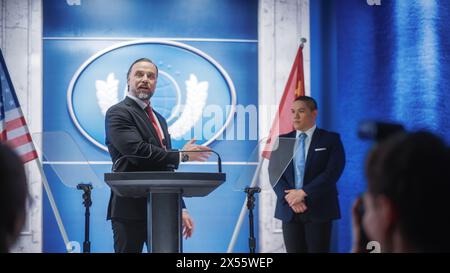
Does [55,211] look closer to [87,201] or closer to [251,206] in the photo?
[87,201]

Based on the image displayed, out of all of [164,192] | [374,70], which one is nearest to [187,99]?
[374,70]

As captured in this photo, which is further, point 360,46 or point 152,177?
point 360,46

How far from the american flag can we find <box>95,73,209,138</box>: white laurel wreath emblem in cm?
52

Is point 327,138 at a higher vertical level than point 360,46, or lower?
lower

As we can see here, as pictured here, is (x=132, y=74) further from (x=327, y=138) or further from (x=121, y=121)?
(x=327, y=138)

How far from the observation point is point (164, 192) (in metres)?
3.39

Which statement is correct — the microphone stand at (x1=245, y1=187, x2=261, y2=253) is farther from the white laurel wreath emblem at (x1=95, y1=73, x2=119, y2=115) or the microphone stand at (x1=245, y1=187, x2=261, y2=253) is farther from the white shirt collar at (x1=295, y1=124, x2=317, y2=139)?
the white laurel wreath emblem at (x1=95, y1=73, x2=119, y2=115)

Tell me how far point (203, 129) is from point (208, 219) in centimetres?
59

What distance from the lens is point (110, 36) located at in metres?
4.79

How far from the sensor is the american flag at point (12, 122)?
440 centimetres

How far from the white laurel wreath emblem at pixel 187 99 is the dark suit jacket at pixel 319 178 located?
0.57m

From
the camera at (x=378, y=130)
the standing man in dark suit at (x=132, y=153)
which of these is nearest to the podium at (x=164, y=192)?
the standing man in dark suit at (x=132, y=153)
